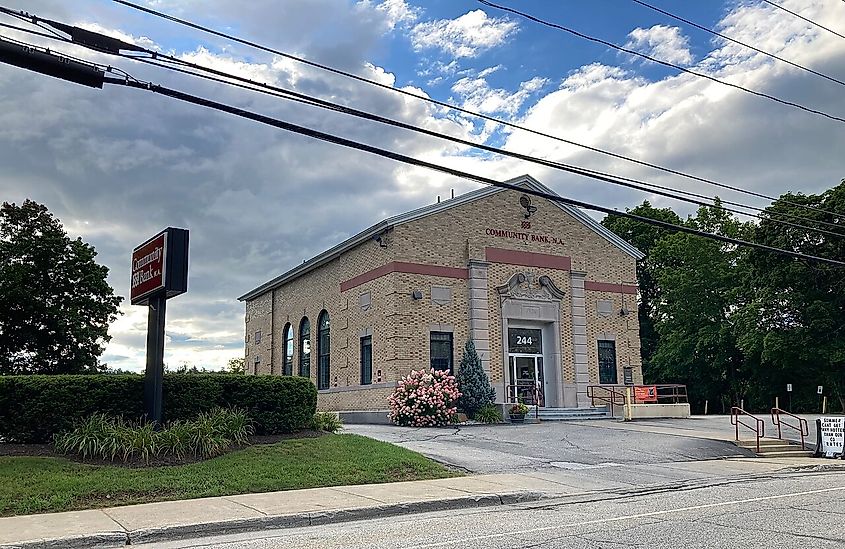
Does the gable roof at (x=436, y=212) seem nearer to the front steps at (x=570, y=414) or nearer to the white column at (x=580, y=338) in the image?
the white column at (x=580, y=338)

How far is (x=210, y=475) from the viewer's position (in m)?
14.1

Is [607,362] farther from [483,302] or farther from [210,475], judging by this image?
[210,475]

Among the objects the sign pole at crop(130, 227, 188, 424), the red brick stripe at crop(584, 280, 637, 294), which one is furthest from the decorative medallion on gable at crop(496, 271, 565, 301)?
the sign pole at crop(130, 227, 188, 424)

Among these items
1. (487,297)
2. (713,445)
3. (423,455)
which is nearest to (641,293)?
(487,297)

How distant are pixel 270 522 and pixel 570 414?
843 inches

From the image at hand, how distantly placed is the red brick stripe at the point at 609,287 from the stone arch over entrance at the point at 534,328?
1911 millimetres

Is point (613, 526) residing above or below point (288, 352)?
below

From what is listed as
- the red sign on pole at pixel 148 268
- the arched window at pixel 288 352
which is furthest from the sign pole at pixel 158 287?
the arched window at pixel 288 352

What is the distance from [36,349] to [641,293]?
4255 cm

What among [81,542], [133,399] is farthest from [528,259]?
[81,542]

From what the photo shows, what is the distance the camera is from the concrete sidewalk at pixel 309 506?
10172mm

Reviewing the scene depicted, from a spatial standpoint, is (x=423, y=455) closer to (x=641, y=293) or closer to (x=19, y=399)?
(x=19, y=399)

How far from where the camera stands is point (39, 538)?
9773mm

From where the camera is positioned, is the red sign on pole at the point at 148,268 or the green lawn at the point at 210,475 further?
the red sign on pole at the point at 148,268
